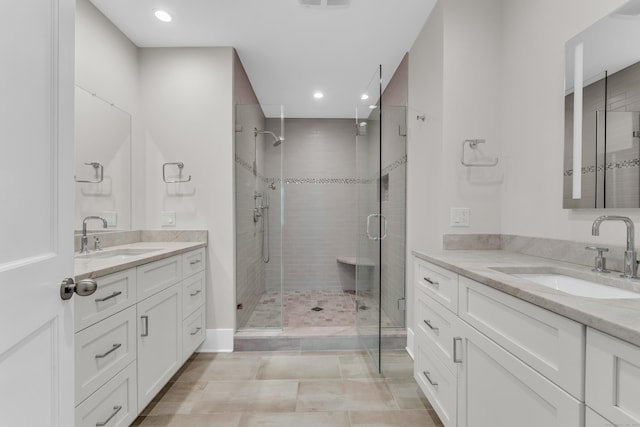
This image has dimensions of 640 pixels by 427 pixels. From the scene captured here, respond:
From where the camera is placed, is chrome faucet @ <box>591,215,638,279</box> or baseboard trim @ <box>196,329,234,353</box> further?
baseboard trim @ <box>196,329,234,353</box>

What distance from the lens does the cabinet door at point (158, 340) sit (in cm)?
161

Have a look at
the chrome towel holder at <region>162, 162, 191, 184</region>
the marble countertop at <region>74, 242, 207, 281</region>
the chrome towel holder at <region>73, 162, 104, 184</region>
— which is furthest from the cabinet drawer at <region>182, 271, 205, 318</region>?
A: the chrome towel holder at <region>73, 162, 104, 184</region>

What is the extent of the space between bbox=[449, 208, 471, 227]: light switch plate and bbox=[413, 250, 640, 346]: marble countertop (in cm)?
33

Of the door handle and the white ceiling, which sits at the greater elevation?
the white ceiling

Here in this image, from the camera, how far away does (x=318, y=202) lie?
14.4 ft

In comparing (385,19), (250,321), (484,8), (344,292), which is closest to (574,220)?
(484,8)

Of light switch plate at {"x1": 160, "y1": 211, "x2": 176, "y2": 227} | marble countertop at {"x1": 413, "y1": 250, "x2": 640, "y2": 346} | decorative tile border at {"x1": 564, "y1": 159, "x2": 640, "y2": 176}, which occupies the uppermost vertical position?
decorative tile border at {"x1": 564, "y1": 159, "x2": 640, "y2": 176}

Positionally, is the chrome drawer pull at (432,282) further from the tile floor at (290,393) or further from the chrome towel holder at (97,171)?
the chrome towel holder at (97,171)

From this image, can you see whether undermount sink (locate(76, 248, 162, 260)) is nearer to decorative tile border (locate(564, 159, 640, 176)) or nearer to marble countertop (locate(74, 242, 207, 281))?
marble countertop (locate(74, 242, 207, 281))

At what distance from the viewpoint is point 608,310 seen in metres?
0.69

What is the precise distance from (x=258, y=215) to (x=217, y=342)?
1.22 m

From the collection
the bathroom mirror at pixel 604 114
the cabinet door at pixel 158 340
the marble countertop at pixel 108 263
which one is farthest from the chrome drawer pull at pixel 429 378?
the marble countertop at pixel 108 263

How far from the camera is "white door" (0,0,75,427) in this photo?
1.96 feet

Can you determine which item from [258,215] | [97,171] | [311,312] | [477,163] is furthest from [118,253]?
[477,163]
